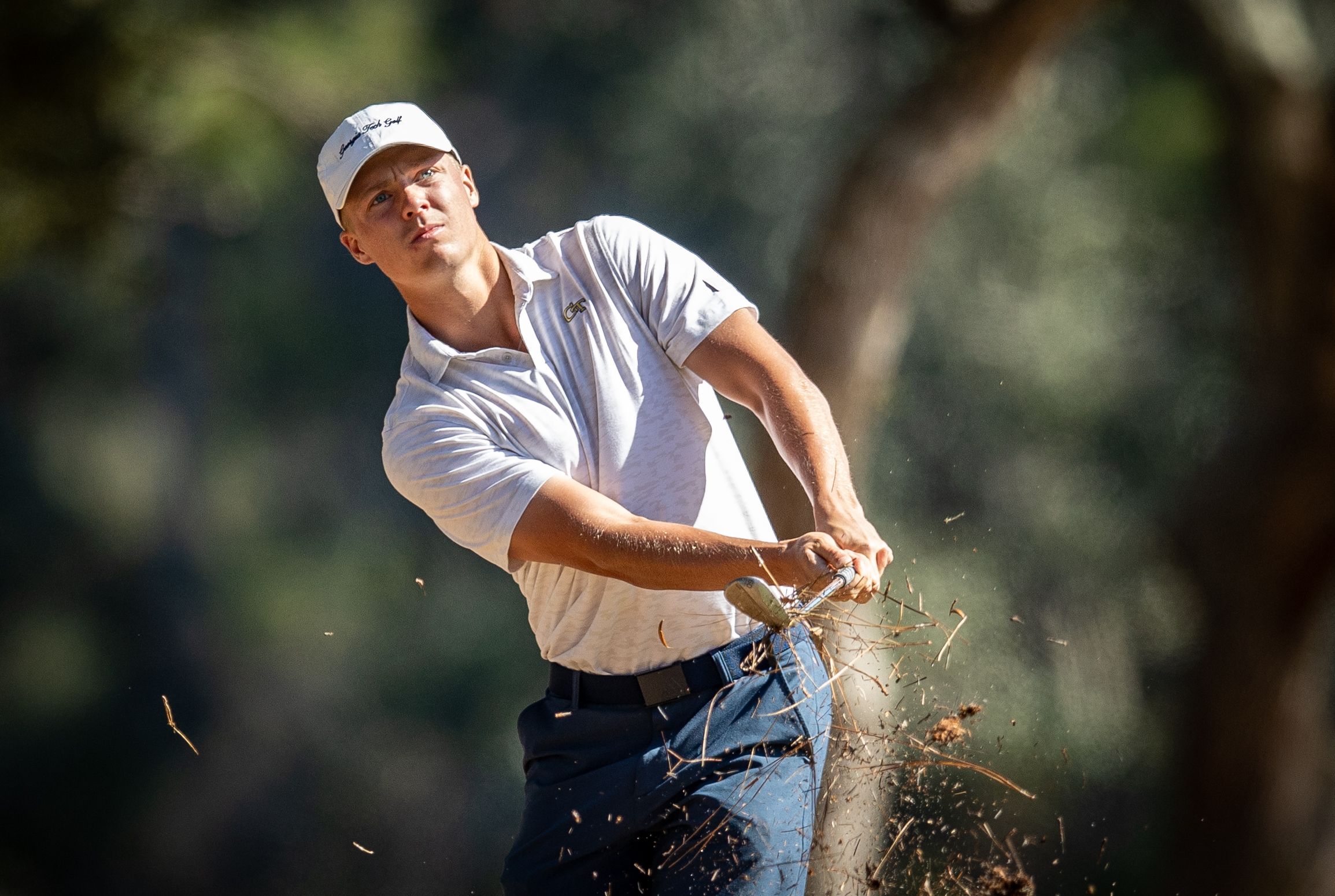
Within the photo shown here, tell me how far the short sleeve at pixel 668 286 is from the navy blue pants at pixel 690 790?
467 millimetres

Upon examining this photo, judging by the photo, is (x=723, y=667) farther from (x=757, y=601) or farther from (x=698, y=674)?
(x=757, y=601)

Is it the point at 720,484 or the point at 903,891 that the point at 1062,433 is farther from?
the point at 720,484

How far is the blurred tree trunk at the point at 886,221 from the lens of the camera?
434 cm

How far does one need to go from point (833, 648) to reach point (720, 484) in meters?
1.70

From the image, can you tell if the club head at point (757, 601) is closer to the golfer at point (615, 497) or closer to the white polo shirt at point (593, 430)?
the golfer at point (615, 497)

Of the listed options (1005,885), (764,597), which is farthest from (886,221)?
(764,597)

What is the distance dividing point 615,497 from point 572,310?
30cm

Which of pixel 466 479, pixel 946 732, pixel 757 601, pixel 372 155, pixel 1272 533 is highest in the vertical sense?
pixel 372 155

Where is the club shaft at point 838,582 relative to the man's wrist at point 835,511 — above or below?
below

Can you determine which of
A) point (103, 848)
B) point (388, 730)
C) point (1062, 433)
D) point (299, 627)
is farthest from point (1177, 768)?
point (103, 848)

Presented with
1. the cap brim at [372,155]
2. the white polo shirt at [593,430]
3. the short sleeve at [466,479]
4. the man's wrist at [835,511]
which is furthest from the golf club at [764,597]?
the cap brim at [372,155]

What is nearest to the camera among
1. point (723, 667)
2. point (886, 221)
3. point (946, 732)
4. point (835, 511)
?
point (835, 511)

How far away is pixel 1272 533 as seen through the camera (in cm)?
554

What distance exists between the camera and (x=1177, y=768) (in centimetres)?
569
